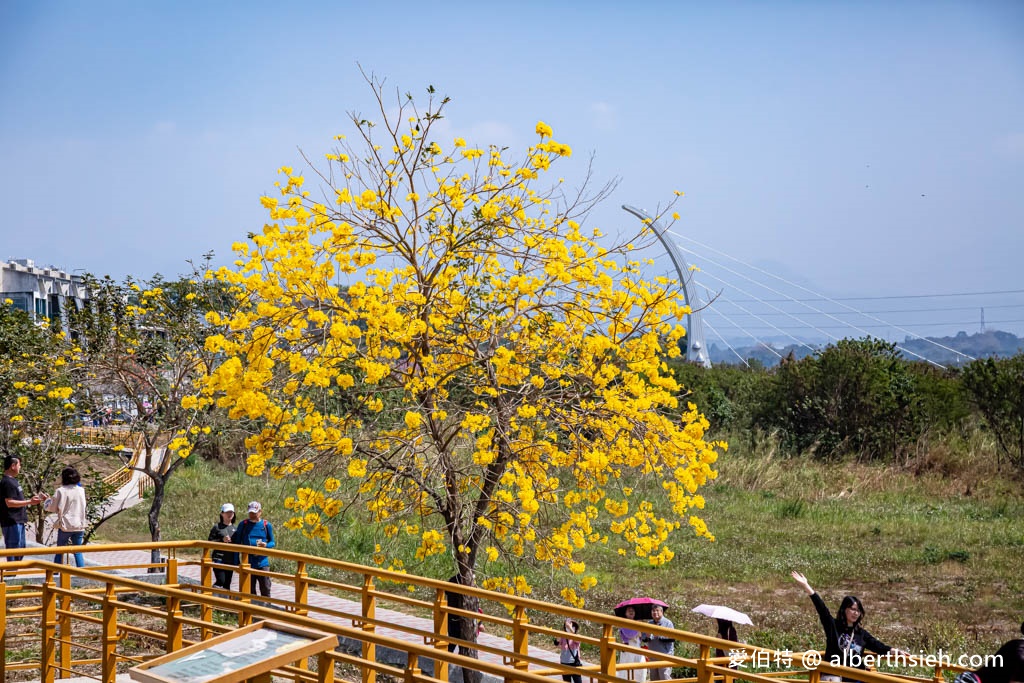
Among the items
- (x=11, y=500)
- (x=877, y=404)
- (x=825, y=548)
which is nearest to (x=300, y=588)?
(x=11, y=500)

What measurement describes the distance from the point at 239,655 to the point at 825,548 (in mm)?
16775

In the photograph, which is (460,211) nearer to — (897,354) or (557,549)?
(557,549)

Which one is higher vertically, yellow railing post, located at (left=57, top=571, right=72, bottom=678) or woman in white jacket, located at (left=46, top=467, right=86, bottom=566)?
woman in white jacket, located at (left=46, top=467, right=86, bottom=566)

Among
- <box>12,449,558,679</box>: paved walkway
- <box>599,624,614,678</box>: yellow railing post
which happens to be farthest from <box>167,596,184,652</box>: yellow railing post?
<box>12,449,558,679</box>: paved walkway

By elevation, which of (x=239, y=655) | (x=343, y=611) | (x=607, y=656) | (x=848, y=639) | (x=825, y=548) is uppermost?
(x=239, y=655)

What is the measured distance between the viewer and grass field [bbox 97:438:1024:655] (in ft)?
50.7

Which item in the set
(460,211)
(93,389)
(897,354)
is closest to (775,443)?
(897,354)

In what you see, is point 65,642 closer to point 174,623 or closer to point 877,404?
point 174,623

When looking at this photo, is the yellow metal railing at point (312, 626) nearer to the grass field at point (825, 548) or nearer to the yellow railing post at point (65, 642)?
the yellow railing post at point (65, 642)

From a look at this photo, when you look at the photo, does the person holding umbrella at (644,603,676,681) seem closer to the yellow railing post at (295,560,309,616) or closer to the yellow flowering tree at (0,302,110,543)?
the yellow railing post at (295,560,309,616)

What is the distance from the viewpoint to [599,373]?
11602mm

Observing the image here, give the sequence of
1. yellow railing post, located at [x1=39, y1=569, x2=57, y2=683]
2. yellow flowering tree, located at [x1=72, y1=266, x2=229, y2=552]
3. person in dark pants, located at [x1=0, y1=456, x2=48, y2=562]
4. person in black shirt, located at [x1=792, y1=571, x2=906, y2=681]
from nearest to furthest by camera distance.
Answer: person in black shirt, located at [x1=792, y1=571, x2=906, y2=681]
yellow railing post, located at [x1=39, y1=569, x2=57, y2=683]
person in dark pants, located at [x1=0, y1=456, x2=48, y2=562]
yellow flowering tree, located at [x1=72, y1=266, x2=229, y2=552]

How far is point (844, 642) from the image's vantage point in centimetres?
869

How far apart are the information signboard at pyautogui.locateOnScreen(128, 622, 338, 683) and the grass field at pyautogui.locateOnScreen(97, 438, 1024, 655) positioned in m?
10.1
